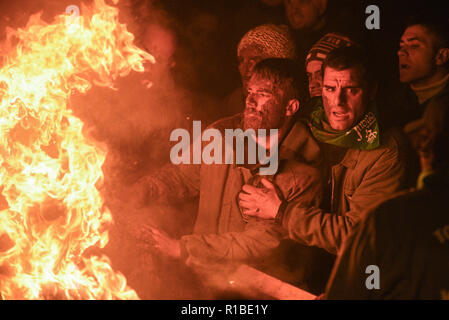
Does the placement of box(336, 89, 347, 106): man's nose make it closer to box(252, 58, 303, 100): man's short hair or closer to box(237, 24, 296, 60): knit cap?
box(252, 58, 303, 100): man's short hair

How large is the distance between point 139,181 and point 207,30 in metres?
1.63

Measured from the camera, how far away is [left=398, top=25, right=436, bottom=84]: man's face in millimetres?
3891

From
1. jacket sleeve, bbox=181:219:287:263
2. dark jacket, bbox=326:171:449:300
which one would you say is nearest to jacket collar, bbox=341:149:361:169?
dark jacket, bbox=326:171:449:300

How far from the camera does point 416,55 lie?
3900mm

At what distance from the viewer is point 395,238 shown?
3457 mm

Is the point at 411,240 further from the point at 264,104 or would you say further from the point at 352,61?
the point at 264,104

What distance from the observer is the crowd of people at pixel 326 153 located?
3.78 m

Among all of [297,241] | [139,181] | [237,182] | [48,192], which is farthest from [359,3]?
[48,192]

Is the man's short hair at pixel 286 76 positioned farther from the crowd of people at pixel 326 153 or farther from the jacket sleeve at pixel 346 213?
the jacket sleeve at pixel 346 213

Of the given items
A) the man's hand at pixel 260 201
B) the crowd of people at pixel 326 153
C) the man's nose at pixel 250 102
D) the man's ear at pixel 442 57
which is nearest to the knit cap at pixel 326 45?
the crowd of people at pixel 326 153

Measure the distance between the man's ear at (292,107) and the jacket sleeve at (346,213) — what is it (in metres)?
0.83

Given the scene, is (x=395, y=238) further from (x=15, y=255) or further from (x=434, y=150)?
Answer: (x=15, y=255)

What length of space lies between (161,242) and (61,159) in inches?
51.6

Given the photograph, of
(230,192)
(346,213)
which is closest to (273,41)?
(230,192)
